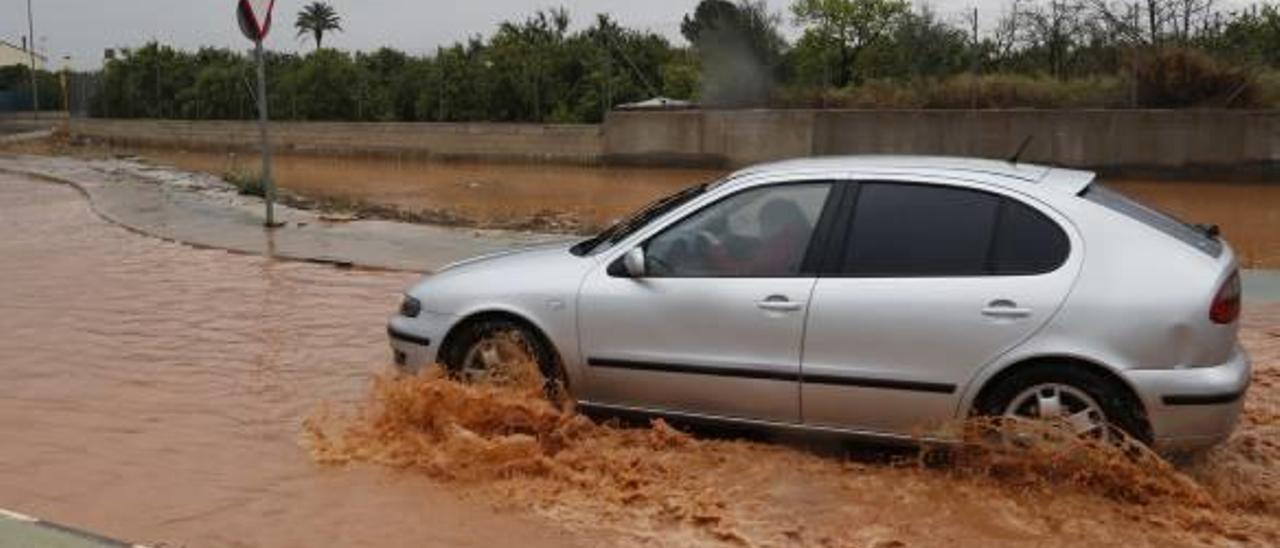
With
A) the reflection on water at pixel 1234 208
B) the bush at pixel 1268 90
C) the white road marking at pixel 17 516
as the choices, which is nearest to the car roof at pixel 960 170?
the white road marking at pixel 17 516

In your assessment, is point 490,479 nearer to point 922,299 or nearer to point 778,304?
point 778,304

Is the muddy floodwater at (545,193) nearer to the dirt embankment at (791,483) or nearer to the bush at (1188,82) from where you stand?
the bush at (1188,82)

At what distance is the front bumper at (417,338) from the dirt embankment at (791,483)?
0.15 meters

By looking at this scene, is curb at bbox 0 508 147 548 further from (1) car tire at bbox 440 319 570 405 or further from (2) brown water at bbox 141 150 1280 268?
(2) brown water at bbox 141 150 1280 268

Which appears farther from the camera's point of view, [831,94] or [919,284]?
[831,94]

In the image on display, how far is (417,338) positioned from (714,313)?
1.56 meters

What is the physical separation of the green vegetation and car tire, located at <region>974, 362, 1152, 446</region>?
22.6 metres

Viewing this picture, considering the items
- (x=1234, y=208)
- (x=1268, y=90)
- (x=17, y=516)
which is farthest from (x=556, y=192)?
(x=17, y=516)

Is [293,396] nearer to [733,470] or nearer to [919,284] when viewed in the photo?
[733,470]

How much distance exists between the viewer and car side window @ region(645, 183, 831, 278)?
20.0ft

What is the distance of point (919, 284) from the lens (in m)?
5.76

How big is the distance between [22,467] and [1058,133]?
23.2 meters

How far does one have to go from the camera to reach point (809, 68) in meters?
32.9

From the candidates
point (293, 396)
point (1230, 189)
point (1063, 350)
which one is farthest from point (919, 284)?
point (1230, 189)
